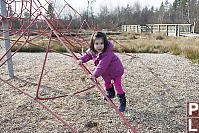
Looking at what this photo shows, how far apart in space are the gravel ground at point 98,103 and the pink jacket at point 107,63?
59 centimetres

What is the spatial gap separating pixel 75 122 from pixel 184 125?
4.31 ft

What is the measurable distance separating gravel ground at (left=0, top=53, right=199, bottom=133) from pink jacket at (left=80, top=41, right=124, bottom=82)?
0.59 metres

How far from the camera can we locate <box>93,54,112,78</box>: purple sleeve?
1914 millimetres

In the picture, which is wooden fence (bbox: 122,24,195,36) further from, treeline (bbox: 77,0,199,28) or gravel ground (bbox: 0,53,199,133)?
gravel ground (bbox: 0,53,199,133)

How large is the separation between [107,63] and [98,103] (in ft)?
3.14

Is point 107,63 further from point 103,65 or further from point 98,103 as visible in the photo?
point 98,103

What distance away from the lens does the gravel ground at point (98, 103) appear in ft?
7.05

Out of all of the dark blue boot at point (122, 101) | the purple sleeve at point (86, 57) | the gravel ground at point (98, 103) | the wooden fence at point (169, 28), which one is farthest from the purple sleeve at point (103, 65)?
the wooden fence at point (169, 28)

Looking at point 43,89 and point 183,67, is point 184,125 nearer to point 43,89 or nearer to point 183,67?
point 43,89

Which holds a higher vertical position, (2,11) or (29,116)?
(2,11)

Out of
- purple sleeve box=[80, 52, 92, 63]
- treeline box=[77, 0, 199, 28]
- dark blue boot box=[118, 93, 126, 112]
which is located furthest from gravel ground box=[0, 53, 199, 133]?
treeline box=[77, 0, 199, 28]

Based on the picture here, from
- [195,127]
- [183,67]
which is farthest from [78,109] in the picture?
[183,67]

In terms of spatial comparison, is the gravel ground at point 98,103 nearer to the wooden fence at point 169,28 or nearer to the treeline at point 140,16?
the wooden fence at point 169,28

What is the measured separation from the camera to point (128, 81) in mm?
3621
